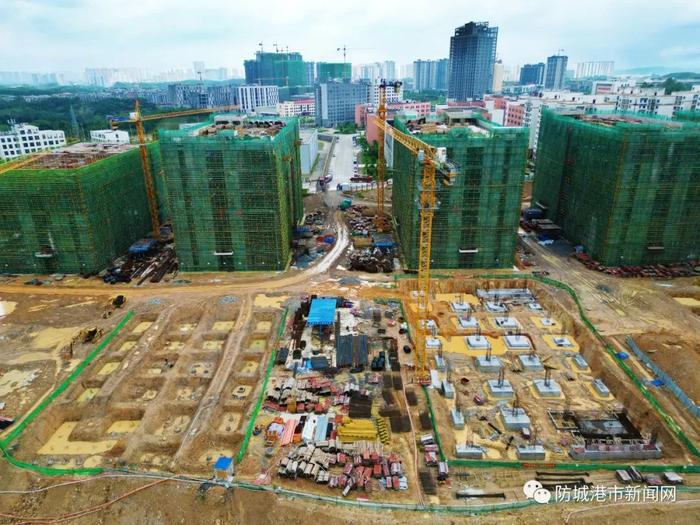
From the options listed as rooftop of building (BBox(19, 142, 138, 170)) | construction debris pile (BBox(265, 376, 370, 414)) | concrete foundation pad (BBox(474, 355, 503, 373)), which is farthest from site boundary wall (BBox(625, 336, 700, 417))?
rooftop of building (BBox(19, 142, 138, 170))

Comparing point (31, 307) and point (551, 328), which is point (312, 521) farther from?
point (31, 307)

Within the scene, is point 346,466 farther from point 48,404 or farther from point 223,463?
point 48,404

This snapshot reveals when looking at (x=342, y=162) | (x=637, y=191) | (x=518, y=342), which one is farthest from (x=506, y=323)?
(x=342, y=162)

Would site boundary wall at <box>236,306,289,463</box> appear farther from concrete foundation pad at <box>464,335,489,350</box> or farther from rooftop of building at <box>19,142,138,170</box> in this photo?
rooftop of building at <box>19,142,138,170</box>

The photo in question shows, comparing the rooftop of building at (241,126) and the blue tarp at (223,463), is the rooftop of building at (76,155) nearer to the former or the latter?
the rooftop of building at (241,126)

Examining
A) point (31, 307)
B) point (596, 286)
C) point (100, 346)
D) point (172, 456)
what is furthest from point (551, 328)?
point (31, 307)

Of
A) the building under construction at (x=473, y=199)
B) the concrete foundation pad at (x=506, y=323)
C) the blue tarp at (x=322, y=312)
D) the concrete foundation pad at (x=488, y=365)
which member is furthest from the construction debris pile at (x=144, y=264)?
the concrete foundation pad at (x=506, y=323)
